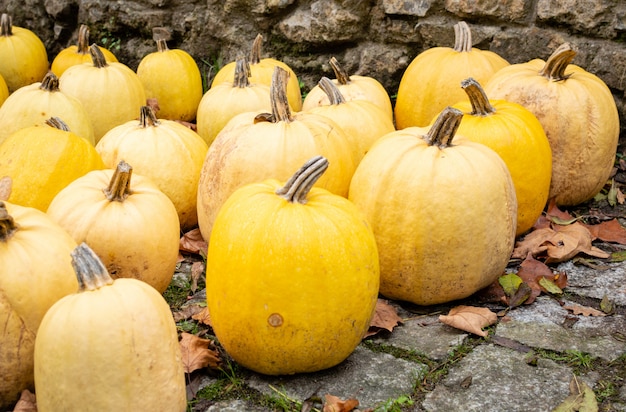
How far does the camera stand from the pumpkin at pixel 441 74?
4.39m

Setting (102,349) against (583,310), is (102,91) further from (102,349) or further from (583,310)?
(583,310)

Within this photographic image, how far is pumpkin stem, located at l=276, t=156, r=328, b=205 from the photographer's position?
8.57 feet

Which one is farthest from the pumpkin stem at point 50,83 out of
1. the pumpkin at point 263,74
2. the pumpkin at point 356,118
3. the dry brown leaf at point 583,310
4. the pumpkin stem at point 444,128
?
the dry brown leaf at point 583,310

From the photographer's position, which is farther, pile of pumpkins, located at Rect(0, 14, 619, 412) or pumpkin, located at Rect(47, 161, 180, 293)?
pumpkin, located at Rect(47, 161, 180, 293)

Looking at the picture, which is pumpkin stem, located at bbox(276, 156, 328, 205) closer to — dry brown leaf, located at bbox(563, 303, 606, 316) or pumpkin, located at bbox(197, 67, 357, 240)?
pumpkin, located at bbox(197, 67, 357, 240)

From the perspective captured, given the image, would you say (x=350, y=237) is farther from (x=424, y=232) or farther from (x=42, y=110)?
(x=42, y=110)

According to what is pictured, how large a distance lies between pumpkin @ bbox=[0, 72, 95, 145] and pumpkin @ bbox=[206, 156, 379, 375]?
1.77 metres

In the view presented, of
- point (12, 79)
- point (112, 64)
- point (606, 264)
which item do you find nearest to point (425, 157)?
point (606, 264)

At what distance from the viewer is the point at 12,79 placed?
570cm

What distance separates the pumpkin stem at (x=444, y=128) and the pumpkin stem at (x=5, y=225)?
1.57m

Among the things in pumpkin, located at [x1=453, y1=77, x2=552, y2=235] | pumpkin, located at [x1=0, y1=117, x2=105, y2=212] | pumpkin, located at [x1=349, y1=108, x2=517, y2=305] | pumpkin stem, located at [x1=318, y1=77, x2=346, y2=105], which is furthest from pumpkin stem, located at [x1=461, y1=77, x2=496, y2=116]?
pumpkin, located at [x1=0, y1=117, x2=105, y2=212]

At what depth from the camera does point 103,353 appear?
85.1 inches

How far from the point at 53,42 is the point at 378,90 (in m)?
3.21

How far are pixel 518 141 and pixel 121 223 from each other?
1.74 m
